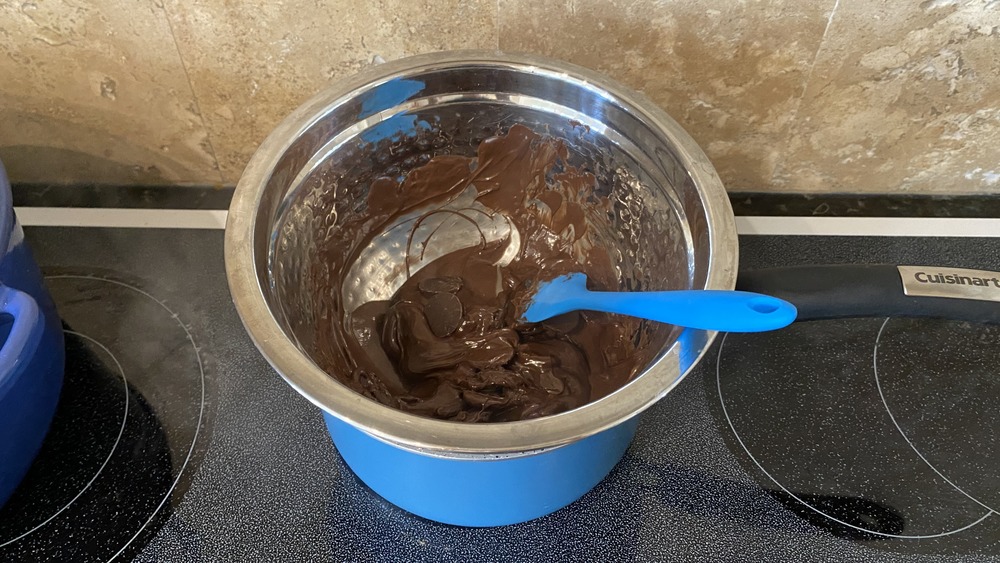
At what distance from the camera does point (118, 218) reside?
890 mm

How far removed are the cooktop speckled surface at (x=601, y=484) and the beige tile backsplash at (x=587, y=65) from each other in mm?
192

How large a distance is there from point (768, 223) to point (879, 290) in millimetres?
298

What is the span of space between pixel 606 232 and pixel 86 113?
66cm

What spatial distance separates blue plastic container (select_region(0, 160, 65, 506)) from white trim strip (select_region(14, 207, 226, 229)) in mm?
192

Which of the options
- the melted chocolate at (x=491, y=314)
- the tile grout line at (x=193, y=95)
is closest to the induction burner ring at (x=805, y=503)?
the melted chocolate at (x=491, y=314)

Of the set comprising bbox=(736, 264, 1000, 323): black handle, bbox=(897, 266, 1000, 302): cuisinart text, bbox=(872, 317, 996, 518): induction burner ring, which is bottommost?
bbox=(872, 317, 996, 518): induction burner ring

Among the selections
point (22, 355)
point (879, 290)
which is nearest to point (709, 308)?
point (879, 290)

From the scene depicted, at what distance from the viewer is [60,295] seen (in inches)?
32.4

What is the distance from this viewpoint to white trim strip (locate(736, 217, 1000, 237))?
88 centimetres

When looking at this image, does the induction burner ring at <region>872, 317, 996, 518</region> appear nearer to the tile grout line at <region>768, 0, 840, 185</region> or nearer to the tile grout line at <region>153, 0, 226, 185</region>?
the tile grout line at <region>768, 0, 840, 185</region>

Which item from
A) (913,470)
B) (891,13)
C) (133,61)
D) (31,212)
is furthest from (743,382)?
(31,212)

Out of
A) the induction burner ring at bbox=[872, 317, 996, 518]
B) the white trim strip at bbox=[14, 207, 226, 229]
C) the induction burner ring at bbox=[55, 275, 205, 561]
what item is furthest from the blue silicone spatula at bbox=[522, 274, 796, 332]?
the white trim strip at bbox=[14, 207, 226, 229]

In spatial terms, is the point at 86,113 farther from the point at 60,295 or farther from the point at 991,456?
the point at 991,456

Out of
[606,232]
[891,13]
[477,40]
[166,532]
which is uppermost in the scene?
[891,13]
